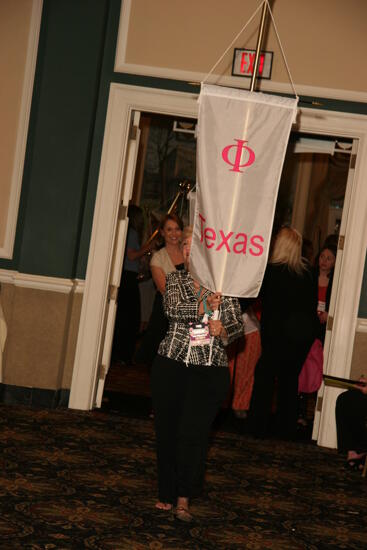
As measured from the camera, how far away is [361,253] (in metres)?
6.51

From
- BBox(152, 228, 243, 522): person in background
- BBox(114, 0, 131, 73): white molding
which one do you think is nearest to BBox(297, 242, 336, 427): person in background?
BBox(114, 0, 131, 73): white molding

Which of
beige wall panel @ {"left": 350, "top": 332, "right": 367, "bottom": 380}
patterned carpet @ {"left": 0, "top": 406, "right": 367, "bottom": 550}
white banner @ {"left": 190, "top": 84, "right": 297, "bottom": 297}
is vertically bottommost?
patterned carpet @ {"left": 0, "top": 406, "right": 367, "bottom": 550}

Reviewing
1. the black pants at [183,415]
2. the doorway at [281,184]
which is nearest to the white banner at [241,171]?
the black pants at [183,415]

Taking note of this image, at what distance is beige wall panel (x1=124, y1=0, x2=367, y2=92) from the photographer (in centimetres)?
643

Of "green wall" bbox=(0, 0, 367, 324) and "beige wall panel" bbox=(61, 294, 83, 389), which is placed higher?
A: "green wall" bbox=(0, 0, 367, 324)

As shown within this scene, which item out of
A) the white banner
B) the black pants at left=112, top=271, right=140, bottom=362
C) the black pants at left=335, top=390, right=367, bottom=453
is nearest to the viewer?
the white banner

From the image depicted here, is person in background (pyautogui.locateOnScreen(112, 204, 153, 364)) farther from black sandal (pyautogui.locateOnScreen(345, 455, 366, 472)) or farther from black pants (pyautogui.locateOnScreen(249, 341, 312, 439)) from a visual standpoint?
black sandal (pyautogui.locateOnScreen(345, 455, 366, 472))

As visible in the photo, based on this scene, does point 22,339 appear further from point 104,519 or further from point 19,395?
point 104,519

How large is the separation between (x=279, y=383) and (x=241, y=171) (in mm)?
2583

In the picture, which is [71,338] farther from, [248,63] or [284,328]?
[248,63]

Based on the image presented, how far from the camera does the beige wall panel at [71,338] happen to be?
6641mm

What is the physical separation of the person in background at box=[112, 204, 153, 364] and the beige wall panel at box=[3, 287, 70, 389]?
2039mm

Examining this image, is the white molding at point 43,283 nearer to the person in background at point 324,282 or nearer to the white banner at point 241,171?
the person in background at point 324,282

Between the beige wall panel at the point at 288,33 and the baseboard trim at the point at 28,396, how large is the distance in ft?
9.42
